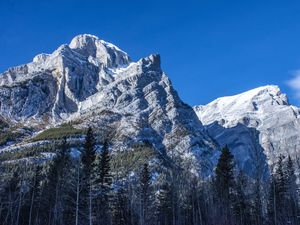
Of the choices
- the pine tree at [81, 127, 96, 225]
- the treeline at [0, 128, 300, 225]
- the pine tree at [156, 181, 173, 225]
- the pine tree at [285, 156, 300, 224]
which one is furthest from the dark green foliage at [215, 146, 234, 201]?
the pine tree at [81, 127, 96, 225]

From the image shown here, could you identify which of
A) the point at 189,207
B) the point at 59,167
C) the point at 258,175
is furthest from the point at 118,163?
the point at 258,175

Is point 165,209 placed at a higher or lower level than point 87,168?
higher

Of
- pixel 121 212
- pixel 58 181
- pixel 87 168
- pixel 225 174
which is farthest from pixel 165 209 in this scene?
pixel 87 168

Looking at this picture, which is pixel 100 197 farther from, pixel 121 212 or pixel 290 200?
pixel 290 200

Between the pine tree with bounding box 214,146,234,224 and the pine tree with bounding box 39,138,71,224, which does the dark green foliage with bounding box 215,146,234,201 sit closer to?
the pine tree with bounding box 214,146,234,224

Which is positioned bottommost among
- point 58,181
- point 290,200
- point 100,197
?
point 100,197

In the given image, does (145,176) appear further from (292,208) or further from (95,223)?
(292,208)

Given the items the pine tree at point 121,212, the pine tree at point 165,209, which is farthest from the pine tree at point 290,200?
the pine tree at point 121,212

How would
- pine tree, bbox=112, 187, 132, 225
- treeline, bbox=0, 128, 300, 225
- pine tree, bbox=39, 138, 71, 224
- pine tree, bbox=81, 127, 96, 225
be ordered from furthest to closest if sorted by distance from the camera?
pine tree, bbox=112, 187, 132, 225 → pine tree, bbox=39, 138, 71, 224 → treeline, bbox=0, 128, 300, 225 → pine tree, bbox=81, 127, 96, 225

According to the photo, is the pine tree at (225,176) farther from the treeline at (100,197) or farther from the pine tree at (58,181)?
the pine tree at (58,181)

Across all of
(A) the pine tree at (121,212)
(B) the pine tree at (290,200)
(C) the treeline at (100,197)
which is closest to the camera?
(C) the treeline at (100,197)

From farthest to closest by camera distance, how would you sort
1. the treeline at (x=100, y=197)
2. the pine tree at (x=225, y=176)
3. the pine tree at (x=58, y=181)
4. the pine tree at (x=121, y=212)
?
the pine tree at (x=121, y=212), the pine tree at (x=225, y=176), the pine tree at (x=58, y=181), the treeline at (x=100, y=197)

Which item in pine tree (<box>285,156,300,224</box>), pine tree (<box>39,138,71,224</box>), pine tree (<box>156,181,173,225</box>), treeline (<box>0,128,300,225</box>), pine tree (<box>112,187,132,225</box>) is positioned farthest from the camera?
pine tree (<box>156,181,173,225</box>)

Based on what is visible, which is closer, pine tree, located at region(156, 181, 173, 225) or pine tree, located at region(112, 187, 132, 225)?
pine tree, located at region(112, 187, 132, 225)
